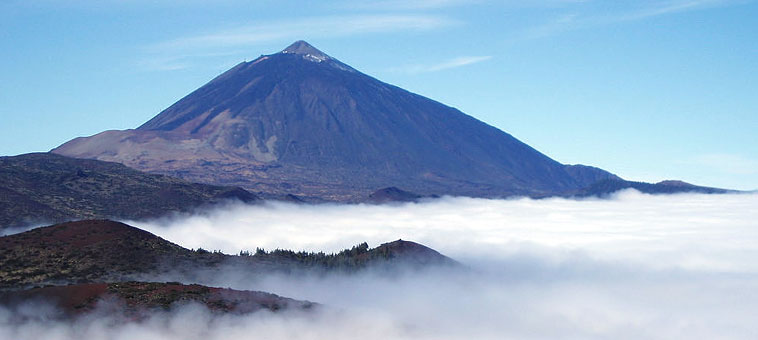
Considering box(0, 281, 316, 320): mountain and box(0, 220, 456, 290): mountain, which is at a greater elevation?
box(0, 220, 456, 290): mountain

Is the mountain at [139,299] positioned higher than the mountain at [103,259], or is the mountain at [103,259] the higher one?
the mountain at [103,259]

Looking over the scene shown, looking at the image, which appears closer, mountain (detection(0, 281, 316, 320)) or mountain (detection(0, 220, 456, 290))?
mountain (detection(0, 281, 316, 320))

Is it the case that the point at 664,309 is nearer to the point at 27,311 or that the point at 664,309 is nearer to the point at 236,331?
the point at 236,331

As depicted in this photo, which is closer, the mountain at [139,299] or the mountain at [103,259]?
the mountain at [139,299]

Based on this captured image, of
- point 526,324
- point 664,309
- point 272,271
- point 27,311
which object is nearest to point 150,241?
point 272,271
